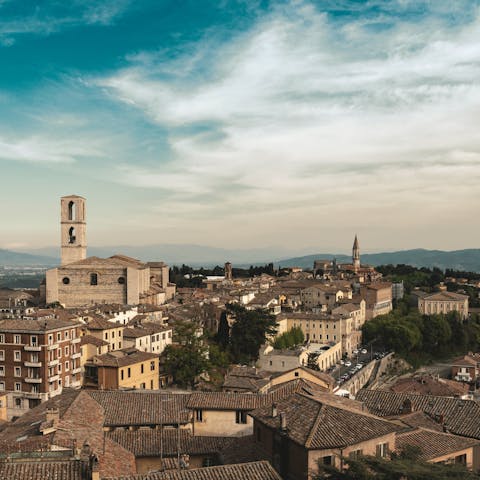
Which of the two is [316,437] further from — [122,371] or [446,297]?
[446,297]

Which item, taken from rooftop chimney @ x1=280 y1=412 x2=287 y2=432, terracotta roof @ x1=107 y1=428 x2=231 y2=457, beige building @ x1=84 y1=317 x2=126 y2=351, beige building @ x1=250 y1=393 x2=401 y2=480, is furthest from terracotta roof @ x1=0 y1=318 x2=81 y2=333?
rooftop chimney @ x1=280 y1=412 x2=287 y2=432

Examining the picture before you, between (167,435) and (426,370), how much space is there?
4735 centimetres

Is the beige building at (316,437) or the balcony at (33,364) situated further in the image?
the balcony at (33,364)

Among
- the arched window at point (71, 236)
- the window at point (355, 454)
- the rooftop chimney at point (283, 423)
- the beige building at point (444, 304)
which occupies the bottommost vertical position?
the beige building at point (444, 304)

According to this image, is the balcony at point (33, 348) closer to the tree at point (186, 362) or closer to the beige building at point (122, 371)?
the beige building at point (122, 371)

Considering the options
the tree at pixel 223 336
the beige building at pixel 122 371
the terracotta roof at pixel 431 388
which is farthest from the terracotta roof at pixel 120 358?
the terracotta roof at pixel 431 388

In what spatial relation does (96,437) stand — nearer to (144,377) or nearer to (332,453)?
(332,453)

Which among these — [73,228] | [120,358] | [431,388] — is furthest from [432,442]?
[73,228]

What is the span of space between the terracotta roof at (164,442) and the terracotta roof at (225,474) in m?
5.45

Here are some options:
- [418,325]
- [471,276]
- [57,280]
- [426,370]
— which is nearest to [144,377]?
[57,280]

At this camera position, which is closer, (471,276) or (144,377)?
(144,377)

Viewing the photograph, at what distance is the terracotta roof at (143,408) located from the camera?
839 inches

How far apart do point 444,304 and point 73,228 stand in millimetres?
49705

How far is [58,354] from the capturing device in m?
33.6
